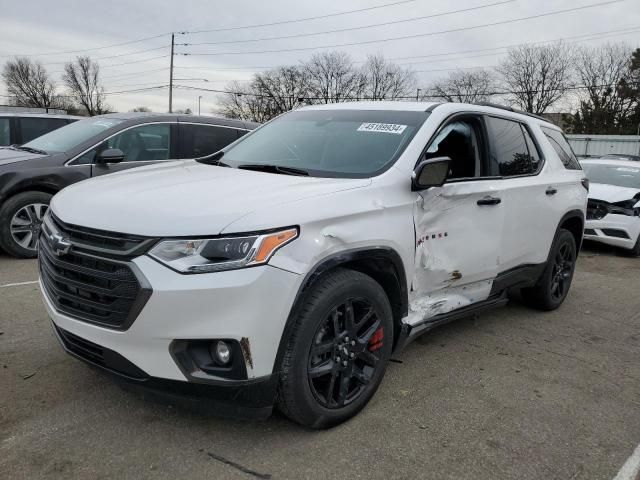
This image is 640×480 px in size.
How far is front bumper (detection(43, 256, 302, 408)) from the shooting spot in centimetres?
227

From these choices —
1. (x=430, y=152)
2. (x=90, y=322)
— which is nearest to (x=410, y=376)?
(x=430, y=152)

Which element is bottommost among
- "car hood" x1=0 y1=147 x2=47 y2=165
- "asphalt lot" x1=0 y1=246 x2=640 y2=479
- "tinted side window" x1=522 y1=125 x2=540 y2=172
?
"asphalt lot" x1=0 y1=246 x2=640 y2=479

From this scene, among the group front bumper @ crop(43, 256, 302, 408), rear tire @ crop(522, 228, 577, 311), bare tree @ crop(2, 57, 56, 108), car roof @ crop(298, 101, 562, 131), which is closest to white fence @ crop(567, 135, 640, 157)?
rear tire @ crop(522, 228, 577, 311)

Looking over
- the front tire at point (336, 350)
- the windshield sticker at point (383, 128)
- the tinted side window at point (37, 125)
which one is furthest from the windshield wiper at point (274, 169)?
the tinted side window at point (37, 125)

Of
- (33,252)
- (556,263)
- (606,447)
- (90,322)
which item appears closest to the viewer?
(90,322)

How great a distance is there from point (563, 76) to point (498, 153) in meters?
60.4

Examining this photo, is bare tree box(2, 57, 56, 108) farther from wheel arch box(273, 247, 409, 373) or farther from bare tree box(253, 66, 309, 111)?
wheel arch box(273, 247, 409, 373)

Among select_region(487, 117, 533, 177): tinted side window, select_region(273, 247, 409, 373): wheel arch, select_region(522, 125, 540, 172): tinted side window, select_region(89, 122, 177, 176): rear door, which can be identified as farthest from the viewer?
select_region(89, 122, 177, 176): rear door

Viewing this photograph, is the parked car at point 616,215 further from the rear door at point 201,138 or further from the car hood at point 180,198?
the car hood at point 180,198

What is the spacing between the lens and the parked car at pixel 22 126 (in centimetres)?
943

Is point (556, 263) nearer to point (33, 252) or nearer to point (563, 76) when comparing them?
point (33, 252)

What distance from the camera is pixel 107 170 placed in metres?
6.64

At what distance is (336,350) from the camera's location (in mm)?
2773

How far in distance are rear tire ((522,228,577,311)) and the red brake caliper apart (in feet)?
8.23
